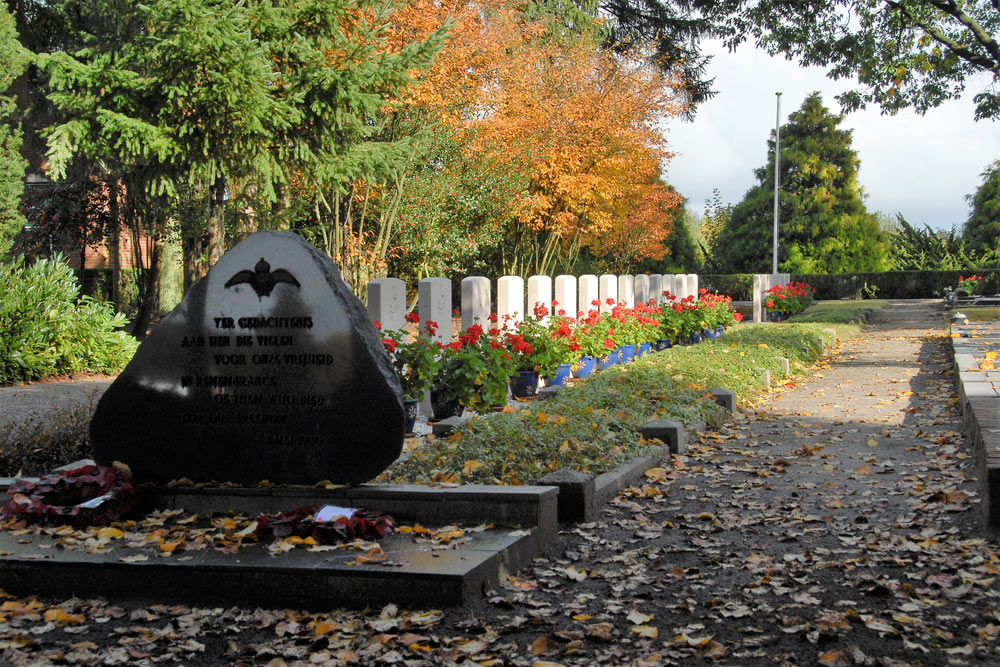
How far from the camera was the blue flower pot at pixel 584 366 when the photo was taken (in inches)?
553

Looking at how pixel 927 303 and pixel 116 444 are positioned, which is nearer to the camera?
pixel 116 444

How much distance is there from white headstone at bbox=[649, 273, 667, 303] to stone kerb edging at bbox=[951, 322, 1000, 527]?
6838mm

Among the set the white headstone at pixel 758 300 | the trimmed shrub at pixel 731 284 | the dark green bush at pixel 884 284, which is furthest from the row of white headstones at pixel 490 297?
the dark green bush at pixel 884 284

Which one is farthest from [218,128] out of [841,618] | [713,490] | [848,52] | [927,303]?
[927,303]

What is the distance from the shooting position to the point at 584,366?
1434cm

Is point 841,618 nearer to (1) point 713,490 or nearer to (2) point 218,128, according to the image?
(1) point 713,490

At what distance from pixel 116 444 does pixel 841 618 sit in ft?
14.3

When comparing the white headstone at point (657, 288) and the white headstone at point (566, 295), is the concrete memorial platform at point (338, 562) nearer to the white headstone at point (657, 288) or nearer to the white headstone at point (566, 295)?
the white headstone at point (566, 295)

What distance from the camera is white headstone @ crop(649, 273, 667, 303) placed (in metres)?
21.8

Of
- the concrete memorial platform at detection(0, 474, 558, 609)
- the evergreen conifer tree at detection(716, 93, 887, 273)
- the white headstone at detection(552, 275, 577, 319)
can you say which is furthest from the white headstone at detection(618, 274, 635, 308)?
the evergreen conifer tree at detection(716, 93, 887, 273)

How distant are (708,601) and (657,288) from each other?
58.6 feet

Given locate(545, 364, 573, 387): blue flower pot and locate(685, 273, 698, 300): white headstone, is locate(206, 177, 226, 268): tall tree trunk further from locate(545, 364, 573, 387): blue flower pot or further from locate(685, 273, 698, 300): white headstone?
locate(685, 273, 698, 300): white headstone

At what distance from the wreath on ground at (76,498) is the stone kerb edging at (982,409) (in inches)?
194

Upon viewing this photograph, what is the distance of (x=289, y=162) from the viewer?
51.2 ft
